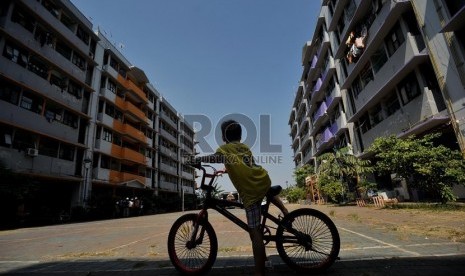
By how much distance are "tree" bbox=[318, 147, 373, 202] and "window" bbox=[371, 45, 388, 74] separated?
623 centimetres

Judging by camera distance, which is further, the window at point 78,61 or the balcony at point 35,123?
the window at point 78,61

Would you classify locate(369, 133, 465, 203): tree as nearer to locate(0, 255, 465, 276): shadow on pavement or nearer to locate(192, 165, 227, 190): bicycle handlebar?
locate(0, 255, 465, 276): shadow on pavement

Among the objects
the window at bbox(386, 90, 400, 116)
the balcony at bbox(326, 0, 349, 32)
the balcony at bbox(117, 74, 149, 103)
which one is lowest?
the window at bbox(386, 90, 400, 116)

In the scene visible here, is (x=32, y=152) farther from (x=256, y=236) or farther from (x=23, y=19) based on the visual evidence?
(x=256, y=236)

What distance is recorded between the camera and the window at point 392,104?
17845 mm

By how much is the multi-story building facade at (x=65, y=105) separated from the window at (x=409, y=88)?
1233cm

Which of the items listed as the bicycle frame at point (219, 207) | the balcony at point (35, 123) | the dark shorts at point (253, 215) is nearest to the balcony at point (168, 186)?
the balcony at point (35, 123)

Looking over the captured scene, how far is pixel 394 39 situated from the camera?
55.1 feet

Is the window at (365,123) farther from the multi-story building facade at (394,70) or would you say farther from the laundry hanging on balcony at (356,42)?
the laundry hanging on balcony at (356,42)

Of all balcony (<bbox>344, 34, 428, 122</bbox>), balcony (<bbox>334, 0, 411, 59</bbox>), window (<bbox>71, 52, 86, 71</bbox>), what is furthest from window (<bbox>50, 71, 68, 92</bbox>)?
balcony (<bbox>344, 34, 428, 122</bbox>)

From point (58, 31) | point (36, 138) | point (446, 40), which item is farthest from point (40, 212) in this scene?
point (446, 40)

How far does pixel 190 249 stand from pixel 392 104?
18.8 m

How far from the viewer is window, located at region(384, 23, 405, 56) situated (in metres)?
16.1

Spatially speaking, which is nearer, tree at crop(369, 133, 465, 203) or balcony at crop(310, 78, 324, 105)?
tree at crop(369, 133, 465, 203)
